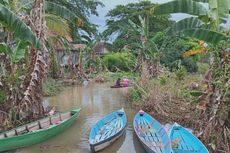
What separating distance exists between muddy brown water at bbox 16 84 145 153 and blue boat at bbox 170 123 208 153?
1.00 m

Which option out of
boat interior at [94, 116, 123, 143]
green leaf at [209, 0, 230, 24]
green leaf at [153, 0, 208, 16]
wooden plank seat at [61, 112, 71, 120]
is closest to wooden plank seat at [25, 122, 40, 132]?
wooden plank seat at [61, 112, 71, 120]

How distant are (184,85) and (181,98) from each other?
1.52 metres

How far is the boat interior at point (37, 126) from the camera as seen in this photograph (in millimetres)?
7919

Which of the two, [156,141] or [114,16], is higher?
[114,16]

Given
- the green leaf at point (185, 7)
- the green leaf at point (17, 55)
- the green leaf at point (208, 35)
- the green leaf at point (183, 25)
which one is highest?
the green leaf at point (185, 7)

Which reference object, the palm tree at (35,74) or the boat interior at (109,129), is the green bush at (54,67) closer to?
the palm tree at (35,74)

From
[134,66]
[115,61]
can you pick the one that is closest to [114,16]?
[115,61]

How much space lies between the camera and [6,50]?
807 cm

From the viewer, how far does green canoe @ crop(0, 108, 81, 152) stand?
290 inches

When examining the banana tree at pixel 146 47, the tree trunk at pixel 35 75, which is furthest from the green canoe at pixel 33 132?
the banana tree at pixel 146 47

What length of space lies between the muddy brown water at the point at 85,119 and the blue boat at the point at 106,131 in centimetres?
27

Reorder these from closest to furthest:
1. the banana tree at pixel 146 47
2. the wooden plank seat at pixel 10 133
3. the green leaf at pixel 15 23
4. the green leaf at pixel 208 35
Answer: the green leaf at pixel 208 35
the green leaf at pixel 15 23
the wooden plank seat at pixel 10 133
the banana tree at pixel 146 47

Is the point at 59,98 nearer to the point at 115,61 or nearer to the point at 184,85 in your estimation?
the point at 184,85

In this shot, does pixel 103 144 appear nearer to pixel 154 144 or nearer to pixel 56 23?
pixel 154 144
